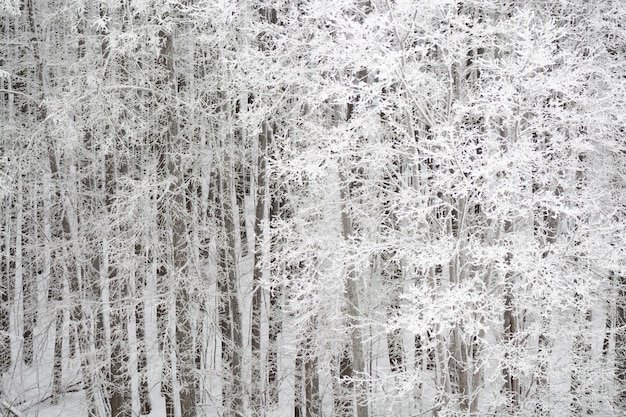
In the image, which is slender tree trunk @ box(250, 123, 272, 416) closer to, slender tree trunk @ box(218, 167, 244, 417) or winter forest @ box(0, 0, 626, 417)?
winter forest @ box(0, 0, 626, 417)

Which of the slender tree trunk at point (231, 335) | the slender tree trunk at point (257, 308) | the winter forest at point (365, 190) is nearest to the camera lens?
the winter forest at point (365, 190)

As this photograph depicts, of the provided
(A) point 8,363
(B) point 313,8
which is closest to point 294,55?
(B) point 313,8

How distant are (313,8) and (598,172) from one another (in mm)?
5674

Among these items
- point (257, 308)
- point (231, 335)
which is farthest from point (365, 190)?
point (231, 335)

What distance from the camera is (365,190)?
10078mm

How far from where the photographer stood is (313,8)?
7.42 m

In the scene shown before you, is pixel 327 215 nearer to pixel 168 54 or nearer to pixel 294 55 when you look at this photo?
pixel 294 55

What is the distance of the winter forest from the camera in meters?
7.07

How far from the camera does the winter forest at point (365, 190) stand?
278 inches

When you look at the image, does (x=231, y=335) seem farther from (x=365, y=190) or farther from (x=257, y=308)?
(x=365, y=190)

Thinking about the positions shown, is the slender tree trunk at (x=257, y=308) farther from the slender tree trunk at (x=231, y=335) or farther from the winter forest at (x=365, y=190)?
the slender tree trunk at (x=231, y=335)

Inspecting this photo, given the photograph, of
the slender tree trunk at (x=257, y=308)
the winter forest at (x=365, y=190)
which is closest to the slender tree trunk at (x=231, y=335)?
the winter forest at (x=365, y=190)

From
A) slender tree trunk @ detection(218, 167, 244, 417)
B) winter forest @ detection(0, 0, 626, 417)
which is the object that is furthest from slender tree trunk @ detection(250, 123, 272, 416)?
slender tree trunk @ detection(218, 167, 244, 417)

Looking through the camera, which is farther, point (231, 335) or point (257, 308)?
point (257, 308)
